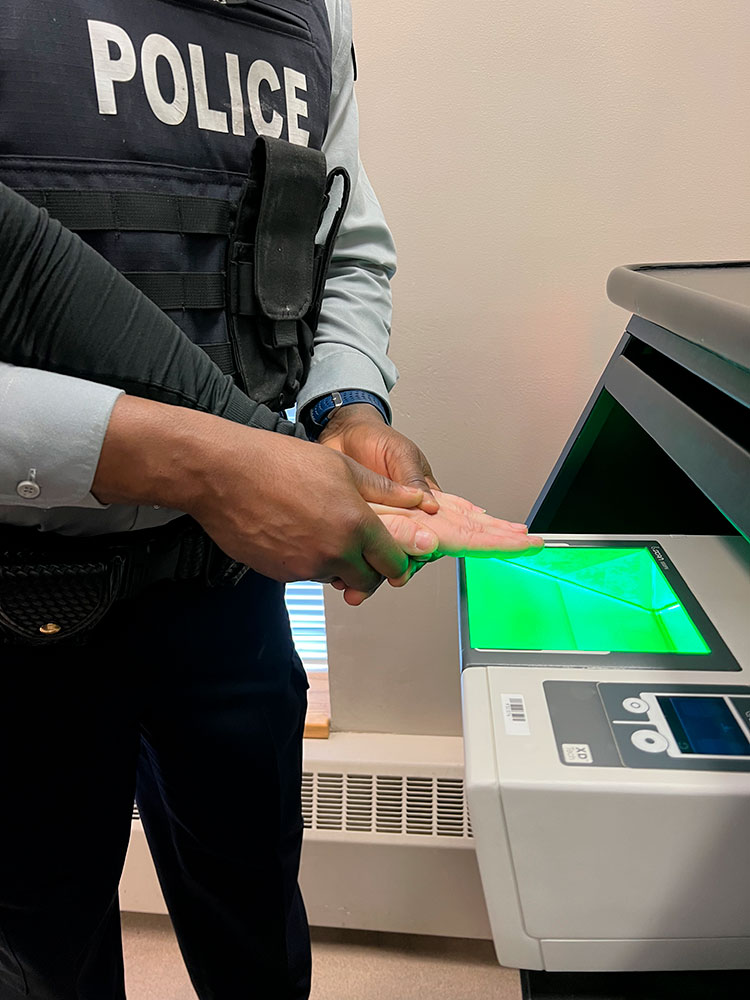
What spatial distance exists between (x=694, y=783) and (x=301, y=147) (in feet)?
2.40

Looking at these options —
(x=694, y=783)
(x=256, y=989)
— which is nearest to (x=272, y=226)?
(x=694, y=783)

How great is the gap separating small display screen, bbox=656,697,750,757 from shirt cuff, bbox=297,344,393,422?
0.52 m

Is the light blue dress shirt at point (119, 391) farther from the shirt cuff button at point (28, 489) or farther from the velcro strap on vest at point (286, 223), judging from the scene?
the velcro strap on vest at point (286, 223)

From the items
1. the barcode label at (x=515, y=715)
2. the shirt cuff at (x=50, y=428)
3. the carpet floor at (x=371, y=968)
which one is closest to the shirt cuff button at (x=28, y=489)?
the shirt cuff at (x=50, y=428)

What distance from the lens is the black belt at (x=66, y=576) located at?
30.5 inches

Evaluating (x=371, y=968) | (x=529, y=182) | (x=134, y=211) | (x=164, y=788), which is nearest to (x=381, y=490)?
(x=134, y=211)

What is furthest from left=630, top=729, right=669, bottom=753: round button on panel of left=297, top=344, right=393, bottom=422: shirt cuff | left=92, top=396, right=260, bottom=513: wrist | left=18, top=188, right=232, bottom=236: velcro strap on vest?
left=18, top=188, right=232, bottom=236: velcro strap on vest

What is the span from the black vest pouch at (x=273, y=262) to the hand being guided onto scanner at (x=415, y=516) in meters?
0.10

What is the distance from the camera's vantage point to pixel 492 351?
54.4 inches

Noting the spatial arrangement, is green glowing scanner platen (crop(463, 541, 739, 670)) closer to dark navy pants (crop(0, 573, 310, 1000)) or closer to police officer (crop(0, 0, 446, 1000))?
police officer (crop(0, 0, 446, 1000))

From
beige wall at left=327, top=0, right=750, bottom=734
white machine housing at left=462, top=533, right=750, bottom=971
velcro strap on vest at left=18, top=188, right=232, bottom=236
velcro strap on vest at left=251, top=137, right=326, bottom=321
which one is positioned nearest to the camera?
white machine housing at left=462, top=533, right=750, bottom=971

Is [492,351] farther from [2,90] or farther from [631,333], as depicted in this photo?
[2,90]

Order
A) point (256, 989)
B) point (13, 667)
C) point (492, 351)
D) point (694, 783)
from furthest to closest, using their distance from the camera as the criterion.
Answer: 1. point (492, 351)
2. point (256, 989)
3. point (13, 667)
4. point (694, 783)

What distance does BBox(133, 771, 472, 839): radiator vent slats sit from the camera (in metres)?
1.54
